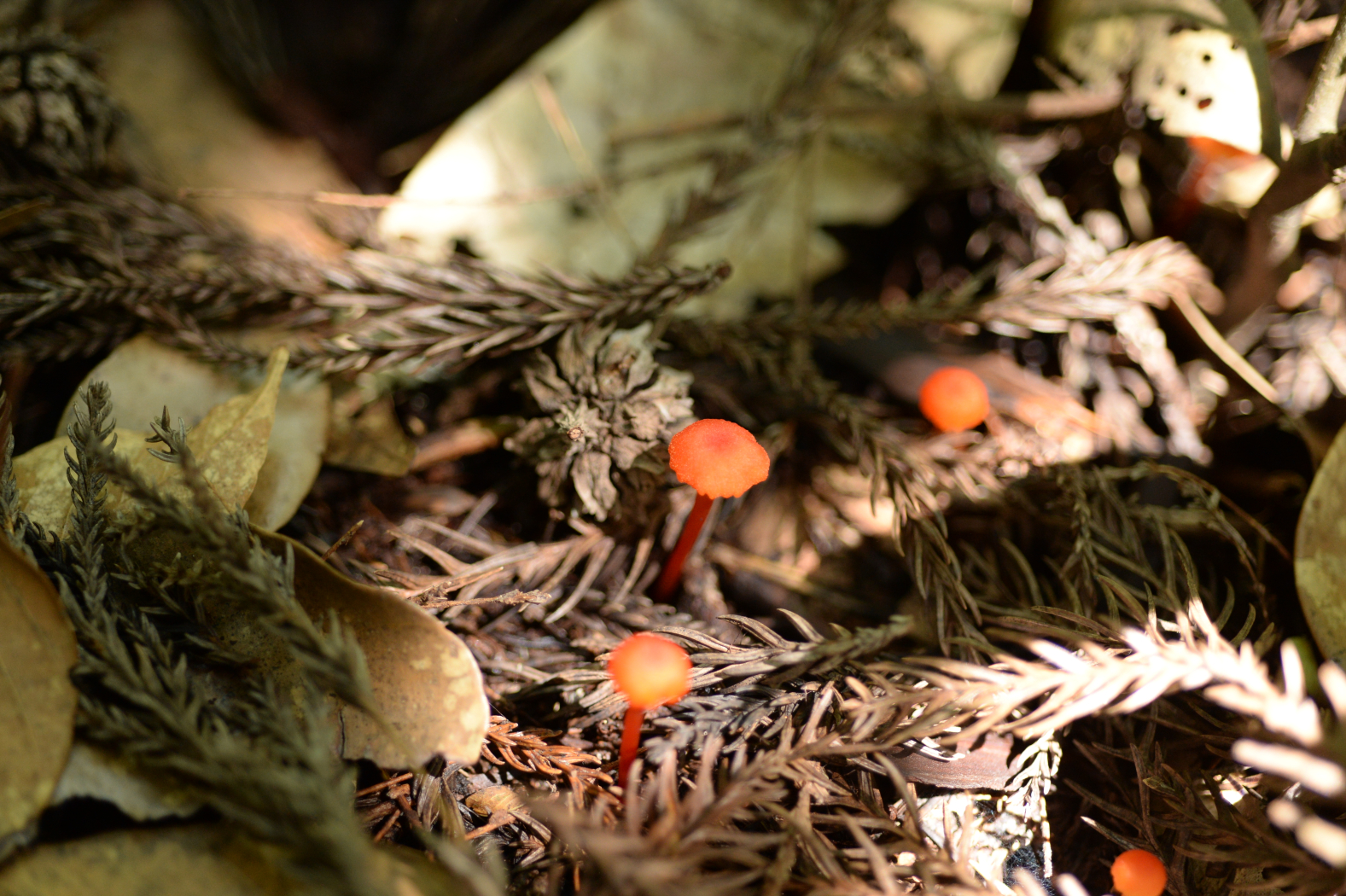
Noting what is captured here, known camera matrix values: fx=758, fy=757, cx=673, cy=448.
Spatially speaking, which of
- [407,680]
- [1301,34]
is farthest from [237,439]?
[1301,34]

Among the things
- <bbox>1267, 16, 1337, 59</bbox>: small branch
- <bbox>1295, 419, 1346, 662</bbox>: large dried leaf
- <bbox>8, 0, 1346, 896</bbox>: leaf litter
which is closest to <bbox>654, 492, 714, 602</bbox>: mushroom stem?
<bbox>8, 0, 1346, 896</bbox>: leaf litter

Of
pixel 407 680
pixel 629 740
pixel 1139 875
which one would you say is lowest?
pixel 1139 875

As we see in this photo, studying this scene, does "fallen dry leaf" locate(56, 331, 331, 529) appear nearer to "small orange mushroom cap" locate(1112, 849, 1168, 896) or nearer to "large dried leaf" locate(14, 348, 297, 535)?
"large dried leaf" locate(14, 348, 297, 535)

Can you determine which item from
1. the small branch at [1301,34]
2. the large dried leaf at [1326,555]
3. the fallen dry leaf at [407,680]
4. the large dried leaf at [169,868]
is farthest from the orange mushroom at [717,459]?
the small branch at [1301,34]

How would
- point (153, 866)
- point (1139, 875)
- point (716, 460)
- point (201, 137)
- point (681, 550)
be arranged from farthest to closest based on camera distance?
1. point (201, 137)
2. point (681, 550)
3. point (716, 460)
4. point (1139, 875)
5. point (153, 866)

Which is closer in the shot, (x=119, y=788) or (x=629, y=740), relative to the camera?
(x=119, y=788)

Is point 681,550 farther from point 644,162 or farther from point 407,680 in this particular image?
point 644,162

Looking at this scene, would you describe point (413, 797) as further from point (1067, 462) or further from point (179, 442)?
point (1067, 462)
